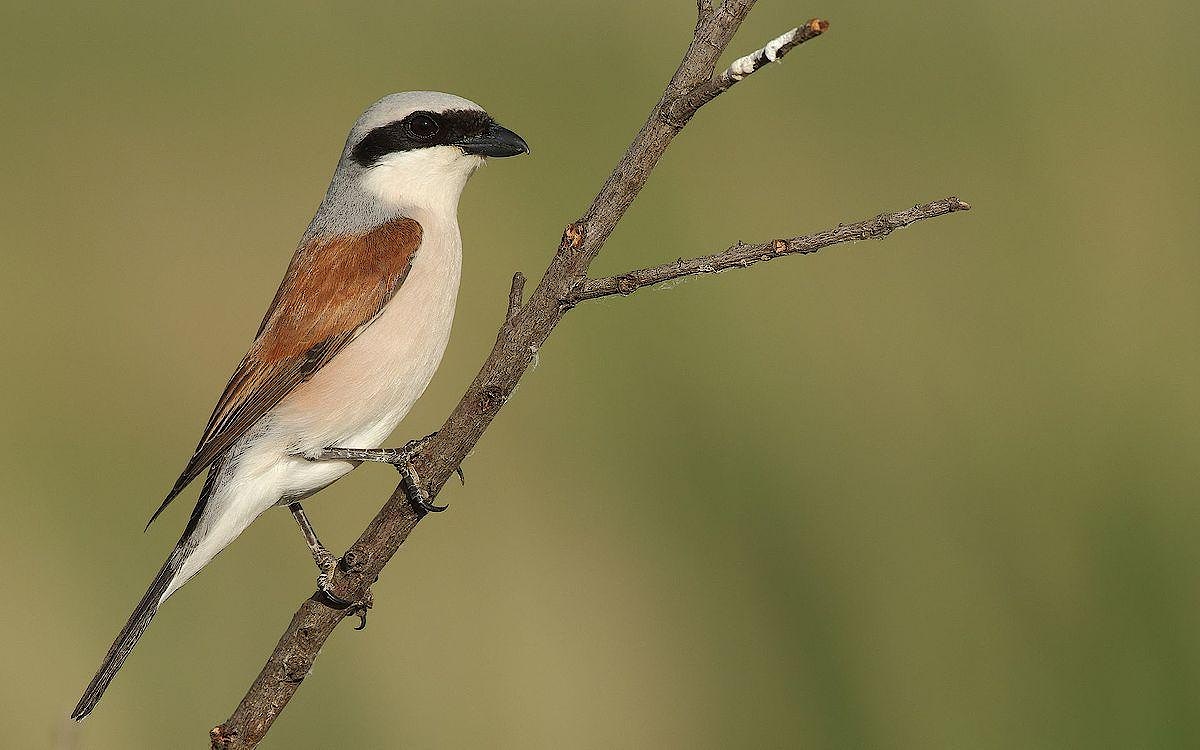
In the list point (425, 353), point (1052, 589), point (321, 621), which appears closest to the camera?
point (321, 621)

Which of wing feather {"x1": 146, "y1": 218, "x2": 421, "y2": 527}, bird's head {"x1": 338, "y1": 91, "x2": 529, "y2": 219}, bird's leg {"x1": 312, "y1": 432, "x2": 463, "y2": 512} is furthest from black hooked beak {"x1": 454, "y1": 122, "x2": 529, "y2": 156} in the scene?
bird's leg {"x1": 312, "y1": 432, "x2": 463, "y2": 512}

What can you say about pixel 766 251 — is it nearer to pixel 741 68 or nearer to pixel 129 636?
pixel 741 68

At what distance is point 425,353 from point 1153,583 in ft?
5.79

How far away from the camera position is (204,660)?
226 centimetres

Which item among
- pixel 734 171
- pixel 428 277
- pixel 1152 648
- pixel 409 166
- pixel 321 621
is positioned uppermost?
pixel 734 171

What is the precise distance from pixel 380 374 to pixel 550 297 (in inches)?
20.9

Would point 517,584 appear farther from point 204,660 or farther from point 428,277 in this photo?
point 428,277

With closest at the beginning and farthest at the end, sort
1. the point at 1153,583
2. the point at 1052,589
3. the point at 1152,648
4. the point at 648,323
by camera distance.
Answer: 1. the point at 1152,648
2. the point at 1153,583
3. the point at 1052,589
4. the point at 648,323

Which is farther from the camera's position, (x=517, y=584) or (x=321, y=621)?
(x=517, y=584)

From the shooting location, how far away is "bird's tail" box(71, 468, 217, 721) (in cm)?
120

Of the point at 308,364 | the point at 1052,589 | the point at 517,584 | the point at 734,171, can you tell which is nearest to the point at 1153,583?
the point at 1052,589

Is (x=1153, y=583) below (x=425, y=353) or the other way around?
below

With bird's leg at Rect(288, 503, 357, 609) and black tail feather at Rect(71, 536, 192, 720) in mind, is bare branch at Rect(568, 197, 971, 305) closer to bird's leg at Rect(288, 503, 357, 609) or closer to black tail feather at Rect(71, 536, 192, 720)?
bird's leg at Rect(288, 503, 357, 609)

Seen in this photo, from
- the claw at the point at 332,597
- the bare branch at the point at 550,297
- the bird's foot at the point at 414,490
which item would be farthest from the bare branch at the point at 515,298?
the claw at the point at 332,597
